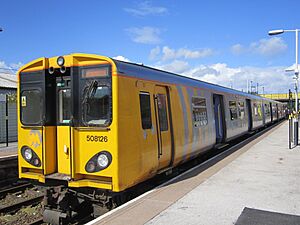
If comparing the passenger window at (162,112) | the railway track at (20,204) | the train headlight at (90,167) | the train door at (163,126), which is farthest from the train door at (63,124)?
the railway track at (20,204)

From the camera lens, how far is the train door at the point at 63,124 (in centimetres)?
589

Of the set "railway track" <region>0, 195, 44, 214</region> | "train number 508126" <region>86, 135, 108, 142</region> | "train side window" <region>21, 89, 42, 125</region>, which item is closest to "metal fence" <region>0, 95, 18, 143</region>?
"railway track" <region>0, 195, 44, 214</region>

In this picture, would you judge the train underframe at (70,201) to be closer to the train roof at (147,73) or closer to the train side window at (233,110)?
the train roof at (147,73)

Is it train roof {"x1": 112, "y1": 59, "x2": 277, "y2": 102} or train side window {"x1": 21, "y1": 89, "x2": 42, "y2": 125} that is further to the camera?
train side window {"x1": 21, "y1": 89, "x2": 42, "y2": 125}

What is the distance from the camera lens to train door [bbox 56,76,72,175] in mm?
5891

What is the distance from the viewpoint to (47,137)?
6.05m

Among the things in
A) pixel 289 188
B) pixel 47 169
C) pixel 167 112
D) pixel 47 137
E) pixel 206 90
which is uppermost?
pixel 206 90

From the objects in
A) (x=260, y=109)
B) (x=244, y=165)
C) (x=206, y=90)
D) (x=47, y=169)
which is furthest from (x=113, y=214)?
(x=260, y=109)

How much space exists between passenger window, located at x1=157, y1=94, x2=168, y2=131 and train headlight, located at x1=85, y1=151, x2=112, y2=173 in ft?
6.04

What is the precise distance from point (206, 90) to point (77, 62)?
19.5ft

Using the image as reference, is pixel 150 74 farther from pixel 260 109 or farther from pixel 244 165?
pixel 260 109

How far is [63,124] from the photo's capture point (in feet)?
19.9

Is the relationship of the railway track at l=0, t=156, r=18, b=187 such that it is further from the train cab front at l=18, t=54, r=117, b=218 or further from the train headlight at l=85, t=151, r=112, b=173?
the train headlight at l=85, t=151, r=112, b=173

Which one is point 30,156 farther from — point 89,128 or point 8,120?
point 8,120
